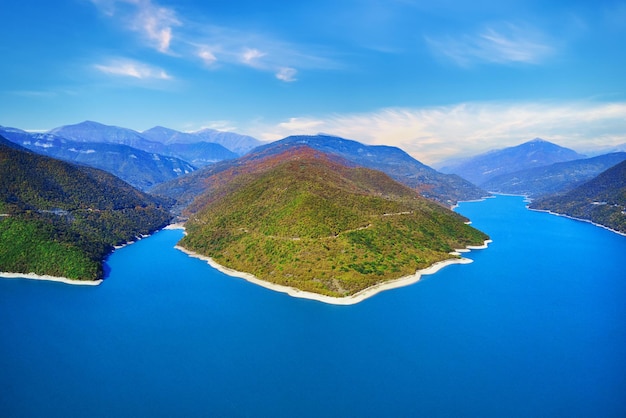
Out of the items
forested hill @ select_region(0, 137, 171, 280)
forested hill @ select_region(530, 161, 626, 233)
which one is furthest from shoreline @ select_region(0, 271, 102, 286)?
forested hill @ select_region(530, 161, 626, 233)

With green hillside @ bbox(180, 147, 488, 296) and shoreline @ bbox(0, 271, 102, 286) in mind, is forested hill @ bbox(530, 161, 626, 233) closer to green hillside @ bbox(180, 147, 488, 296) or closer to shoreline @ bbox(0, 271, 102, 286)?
green hillside @ bbox(180, 147, 488, 296)

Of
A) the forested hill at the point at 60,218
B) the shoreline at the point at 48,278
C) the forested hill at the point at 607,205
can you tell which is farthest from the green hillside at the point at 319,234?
the forested hill at the point at 607,205

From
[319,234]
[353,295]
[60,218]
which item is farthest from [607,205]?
[60,218]

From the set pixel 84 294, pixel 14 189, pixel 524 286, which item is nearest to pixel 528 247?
pixel 524 286

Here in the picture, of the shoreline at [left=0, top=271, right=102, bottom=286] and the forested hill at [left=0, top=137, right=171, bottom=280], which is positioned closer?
the shoreline at [left=0, top=271, right=102, bottom=286]

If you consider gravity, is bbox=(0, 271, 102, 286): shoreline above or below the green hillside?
below

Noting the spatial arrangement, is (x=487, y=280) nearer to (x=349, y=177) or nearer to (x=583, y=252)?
(x=583, y=252)

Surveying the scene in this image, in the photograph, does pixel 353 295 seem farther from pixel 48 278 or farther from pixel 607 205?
pixel 607 205

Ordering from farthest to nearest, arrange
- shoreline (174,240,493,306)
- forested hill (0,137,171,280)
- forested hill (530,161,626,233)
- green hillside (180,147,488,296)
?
forested hill (530,161,626,233)
forested hill (0,137,171,280)
green hillside (180,147,488,296)
shoreline (174,240,493,306)
